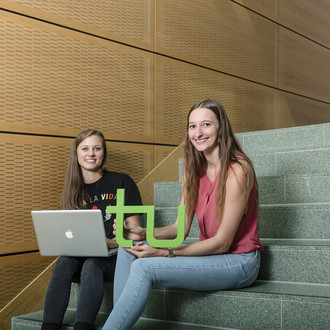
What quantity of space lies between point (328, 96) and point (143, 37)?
9.32 ft

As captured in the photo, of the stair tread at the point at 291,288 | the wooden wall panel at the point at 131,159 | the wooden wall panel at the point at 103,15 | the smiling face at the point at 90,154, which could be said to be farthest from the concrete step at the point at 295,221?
the wooden wall panel at the point at 103,15

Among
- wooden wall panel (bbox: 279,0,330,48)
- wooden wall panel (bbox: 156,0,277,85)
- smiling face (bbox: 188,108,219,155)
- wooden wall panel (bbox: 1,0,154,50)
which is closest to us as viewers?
smiling face (bbox: 188,108,219,155)

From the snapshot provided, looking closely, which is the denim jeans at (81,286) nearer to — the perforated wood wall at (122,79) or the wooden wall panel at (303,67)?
the perforated wood wall at (122,79)

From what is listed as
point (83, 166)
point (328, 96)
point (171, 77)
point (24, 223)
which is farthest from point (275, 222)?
point (328, 96)

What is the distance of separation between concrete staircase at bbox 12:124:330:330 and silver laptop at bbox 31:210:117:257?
0.97 ft

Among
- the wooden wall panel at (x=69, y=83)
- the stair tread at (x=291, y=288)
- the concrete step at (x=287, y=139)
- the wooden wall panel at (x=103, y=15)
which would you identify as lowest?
the stair tread at (x=291, y=288)

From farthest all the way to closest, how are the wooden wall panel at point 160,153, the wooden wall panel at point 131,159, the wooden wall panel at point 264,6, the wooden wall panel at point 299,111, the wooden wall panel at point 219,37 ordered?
the wooden wall panel at point 299,111, the wooden wall panel at point 264,6, the wooden wall panel at point 219,37, the wooden wall panel at point 160,153, the wooden wall panel at point 131,159

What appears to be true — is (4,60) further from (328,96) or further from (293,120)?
(328,96)

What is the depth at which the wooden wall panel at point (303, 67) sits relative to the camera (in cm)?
486

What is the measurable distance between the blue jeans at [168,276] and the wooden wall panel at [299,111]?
119 inches

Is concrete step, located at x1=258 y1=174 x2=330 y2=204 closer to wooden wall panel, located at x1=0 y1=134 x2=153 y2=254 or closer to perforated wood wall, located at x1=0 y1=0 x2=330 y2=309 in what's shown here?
perforated wood wall, located at x1=0 y1=0 x2=330 y2=309

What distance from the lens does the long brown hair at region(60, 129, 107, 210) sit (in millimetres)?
2545

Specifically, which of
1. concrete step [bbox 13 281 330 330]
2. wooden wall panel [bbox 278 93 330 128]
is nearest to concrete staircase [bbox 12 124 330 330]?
concrete step [bbox 13 281 330 330]

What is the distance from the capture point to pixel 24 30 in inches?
104
